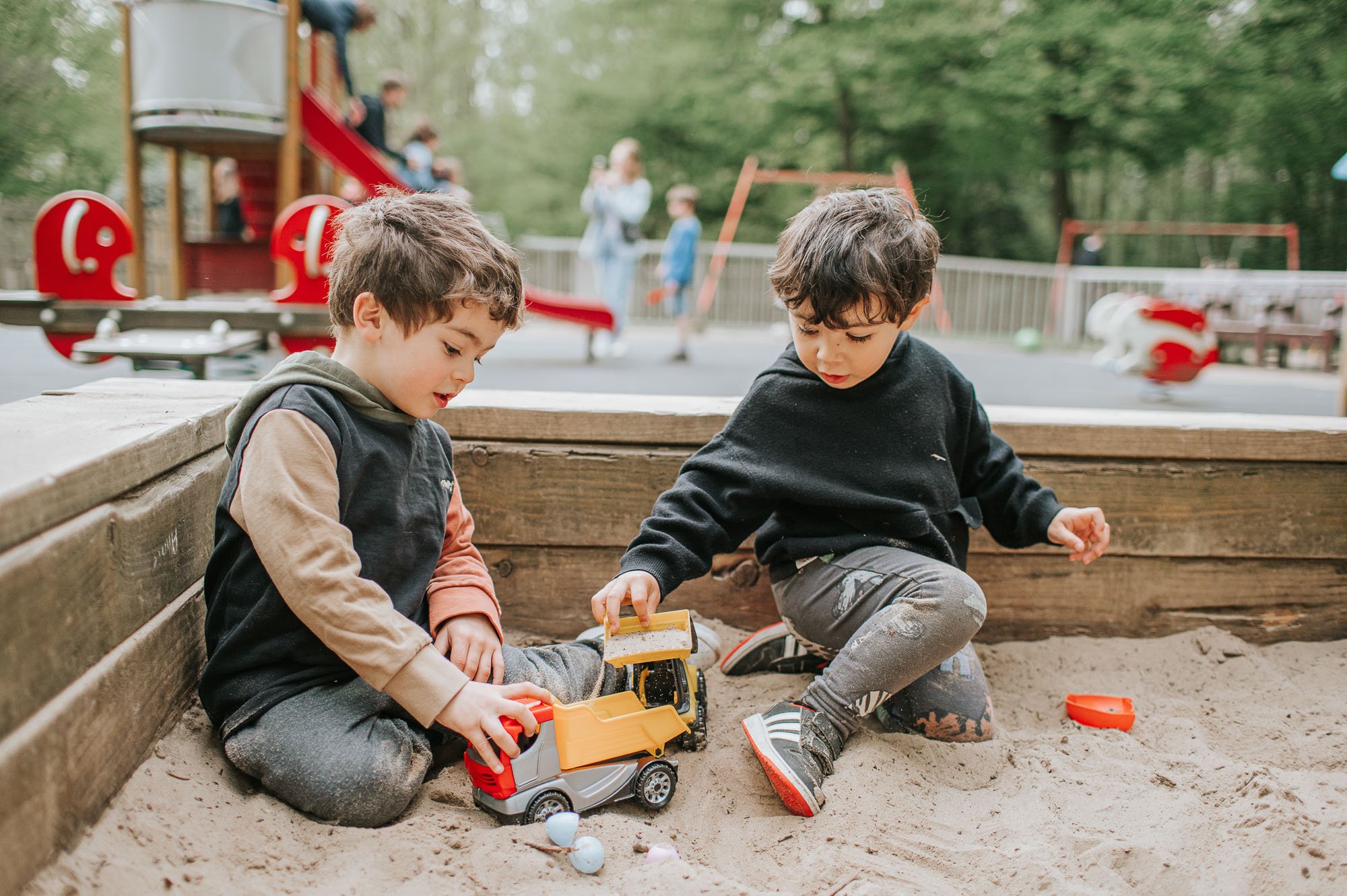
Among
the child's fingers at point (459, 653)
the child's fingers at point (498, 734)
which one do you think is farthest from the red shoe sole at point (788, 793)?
the child's fingers at point (459, 653)

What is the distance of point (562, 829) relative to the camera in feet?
4.32

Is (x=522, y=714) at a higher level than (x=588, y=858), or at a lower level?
higher

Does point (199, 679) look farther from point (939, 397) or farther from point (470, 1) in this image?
point (470, 1)

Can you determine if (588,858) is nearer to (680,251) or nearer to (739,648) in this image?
(739,648)

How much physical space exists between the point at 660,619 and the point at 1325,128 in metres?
10.1

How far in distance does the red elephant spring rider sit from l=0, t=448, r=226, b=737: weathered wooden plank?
6.79 metres

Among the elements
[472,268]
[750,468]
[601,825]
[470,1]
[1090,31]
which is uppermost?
[470,1]

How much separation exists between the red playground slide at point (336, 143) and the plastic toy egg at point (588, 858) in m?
4.34

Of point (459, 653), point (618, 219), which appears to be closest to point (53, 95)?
point (459, 653)

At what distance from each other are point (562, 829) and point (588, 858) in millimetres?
68

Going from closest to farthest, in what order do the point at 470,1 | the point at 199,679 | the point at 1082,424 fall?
the point at 199,679, the point at 1082,424, the point at 470,1

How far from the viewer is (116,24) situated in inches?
159

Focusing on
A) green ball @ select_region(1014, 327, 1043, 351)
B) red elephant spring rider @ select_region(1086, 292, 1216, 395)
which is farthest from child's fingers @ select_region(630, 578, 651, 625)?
green ball @ select_region(1014, 327, 1043, 351)

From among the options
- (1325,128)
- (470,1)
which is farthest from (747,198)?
(1325,128)
